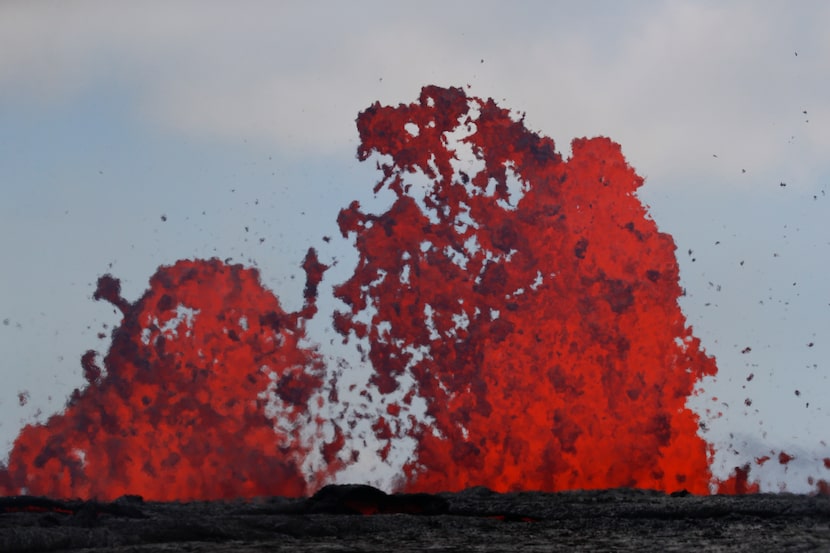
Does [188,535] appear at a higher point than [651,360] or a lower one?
lower

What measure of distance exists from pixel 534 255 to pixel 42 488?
12.0 m

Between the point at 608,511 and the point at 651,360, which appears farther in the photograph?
the point at 651,360

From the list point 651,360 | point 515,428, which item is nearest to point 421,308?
point 515,428

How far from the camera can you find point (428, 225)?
83.4ft

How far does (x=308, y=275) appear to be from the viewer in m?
25.8

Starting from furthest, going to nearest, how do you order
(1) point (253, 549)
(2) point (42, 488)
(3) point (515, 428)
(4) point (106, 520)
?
(2) point (42, 488)
(3) point (515, 428)
(4) point (106, 520)
(1) point (253, 549)

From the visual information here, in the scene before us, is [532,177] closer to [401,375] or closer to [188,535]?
[401,375]

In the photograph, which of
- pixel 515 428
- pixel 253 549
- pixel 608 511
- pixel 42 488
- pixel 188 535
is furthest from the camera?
pixel 42 488

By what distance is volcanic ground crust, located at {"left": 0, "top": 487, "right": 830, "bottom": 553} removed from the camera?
13.3 metres

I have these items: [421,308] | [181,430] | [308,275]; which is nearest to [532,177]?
[421,308]

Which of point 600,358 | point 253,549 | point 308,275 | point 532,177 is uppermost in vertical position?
point 532,177

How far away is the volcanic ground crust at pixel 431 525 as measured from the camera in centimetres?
1332

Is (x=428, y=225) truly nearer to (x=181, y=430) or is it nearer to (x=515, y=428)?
(x=515, y=428)

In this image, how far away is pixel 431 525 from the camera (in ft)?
51.7
